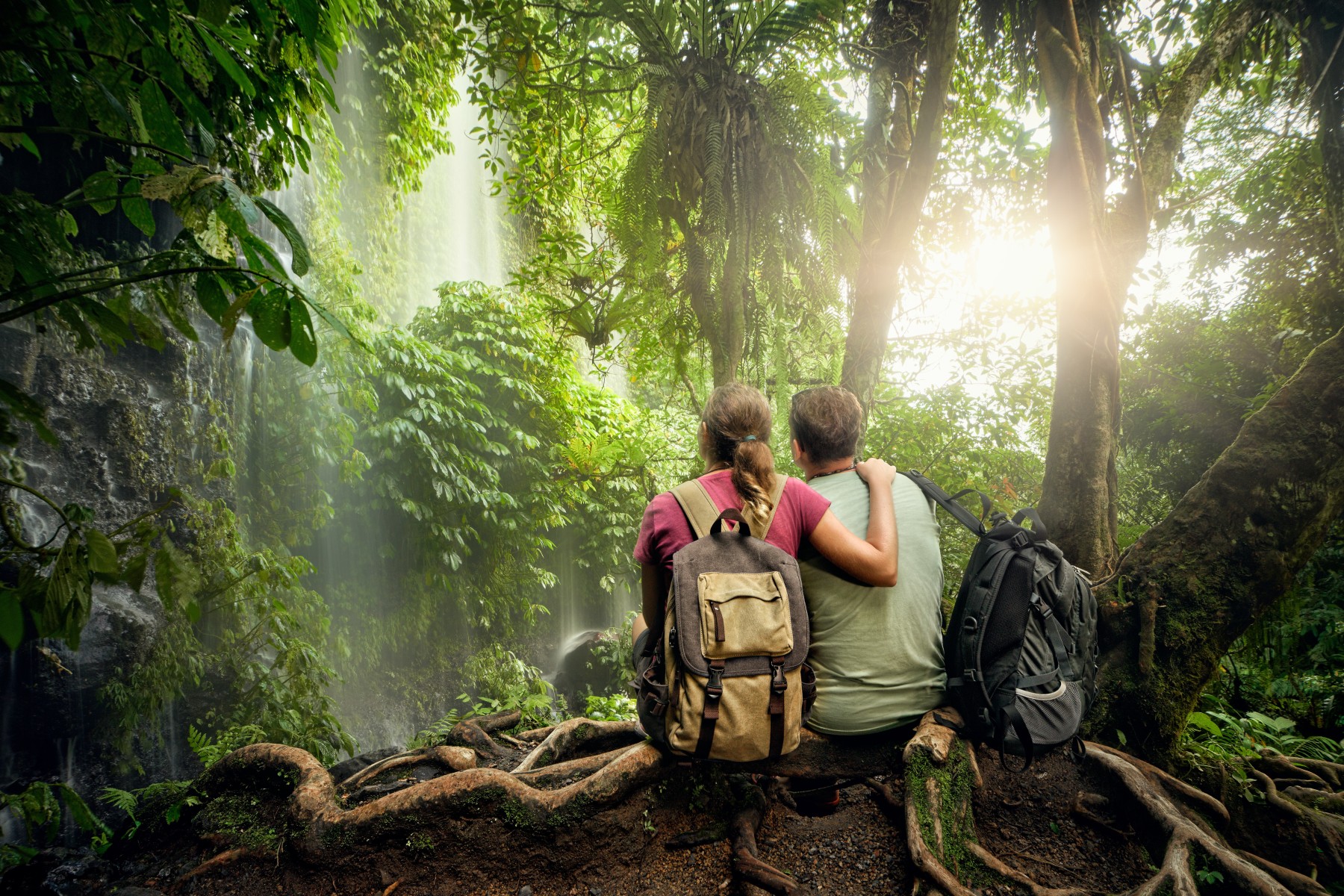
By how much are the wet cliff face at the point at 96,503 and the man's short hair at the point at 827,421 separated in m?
4.33

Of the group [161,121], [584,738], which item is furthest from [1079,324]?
[161,121]

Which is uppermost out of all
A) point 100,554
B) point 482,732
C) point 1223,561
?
point 100,554

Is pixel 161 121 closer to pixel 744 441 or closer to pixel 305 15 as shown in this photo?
pixel 305 15

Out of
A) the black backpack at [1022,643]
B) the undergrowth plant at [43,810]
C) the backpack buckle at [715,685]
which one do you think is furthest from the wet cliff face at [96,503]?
the black backpack at [1022,643]

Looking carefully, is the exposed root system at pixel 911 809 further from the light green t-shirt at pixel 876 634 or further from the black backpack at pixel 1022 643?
the black backpack at pixel 1022 643

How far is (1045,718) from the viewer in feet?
6.86

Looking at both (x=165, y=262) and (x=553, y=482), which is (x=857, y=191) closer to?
(x=165, y=262)

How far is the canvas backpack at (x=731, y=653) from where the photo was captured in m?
1.88

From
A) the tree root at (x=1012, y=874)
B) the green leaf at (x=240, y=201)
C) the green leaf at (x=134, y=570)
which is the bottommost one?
the tree root at (x=1012, y=874)

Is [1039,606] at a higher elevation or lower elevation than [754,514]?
lower

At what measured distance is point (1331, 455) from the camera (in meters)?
2.57

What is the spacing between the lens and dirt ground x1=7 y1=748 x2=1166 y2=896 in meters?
2.31

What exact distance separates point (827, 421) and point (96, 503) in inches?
212

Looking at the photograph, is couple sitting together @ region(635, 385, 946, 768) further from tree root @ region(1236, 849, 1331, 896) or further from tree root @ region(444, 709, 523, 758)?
tree root @ region(444, 709, 523, 758)
